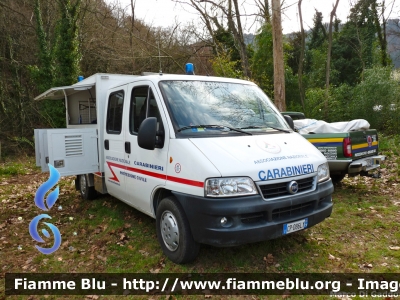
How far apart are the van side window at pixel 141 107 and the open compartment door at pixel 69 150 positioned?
1500 millimetres

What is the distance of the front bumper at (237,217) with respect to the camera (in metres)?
3.33

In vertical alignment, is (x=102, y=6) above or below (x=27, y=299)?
above

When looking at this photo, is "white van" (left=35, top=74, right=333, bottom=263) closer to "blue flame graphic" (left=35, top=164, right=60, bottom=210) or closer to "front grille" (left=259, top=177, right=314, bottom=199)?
"front grille" (left=259, top=177, right=314, bottom=199)

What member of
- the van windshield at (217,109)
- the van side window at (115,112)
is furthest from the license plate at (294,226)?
the van side window at (115,112)

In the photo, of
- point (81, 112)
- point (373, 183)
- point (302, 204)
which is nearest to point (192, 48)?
point (81, 112)

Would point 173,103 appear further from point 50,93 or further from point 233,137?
point 50,93

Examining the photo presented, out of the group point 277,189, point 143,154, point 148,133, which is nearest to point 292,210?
point 277,189

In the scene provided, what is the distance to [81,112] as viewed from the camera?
298 inches

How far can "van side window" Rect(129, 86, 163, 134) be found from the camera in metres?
4.30

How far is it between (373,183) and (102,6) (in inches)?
727

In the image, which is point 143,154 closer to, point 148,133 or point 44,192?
point 148,133

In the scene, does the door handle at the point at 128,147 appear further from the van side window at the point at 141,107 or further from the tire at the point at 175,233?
the tire at the point at 175,233

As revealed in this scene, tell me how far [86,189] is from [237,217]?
458 centimetres

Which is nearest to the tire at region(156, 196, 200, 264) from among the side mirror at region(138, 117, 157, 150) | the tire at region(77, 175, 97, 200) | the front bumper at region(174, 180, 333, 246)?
the front bumper at region(174, 180, 333, 246)
